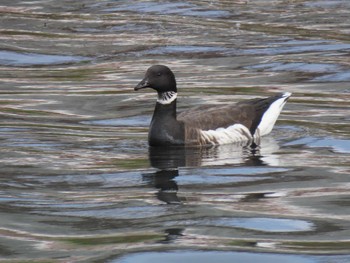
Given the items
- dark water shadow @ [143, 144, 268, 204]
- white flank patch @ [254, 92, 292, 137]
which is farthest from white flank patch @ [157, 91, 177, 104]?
white flank patch @ [254, 92, 292, 137]

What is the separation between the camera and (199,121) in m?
16.6

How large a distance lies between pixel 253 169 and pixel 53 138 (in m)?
3.41

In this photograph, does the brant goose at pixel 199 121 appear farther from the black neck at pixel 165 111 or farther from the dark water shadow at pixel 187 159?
the dark water shadow at pixel 187 159

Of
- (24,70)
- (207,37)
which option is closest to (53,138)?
(24,70)

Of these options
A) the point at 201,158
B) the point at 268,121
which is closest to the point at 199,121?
the point at 268,121

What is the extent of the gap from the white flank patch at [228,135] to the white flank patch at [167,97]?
0.64m

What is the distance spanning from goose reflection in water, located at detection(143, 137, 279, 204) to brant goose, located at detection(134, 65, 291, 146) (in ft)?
0.42

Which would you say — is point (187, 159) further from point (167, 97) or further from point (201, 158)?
point (167, 97)

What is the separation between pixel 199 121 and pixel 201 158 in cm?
134

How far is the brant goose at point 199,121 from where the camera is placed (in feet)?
53.5

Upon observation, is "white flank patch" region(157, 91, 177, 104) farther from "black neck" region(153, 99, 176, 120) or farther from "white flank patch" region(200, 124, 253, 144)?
"white flank patch" region(200, 124, 253, 144)

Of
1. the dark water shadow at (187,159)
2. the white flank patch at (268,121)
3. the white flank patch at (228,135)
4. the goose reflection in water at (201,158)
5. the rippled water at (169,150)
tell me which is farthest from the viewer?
the white flank patch at (268,121)

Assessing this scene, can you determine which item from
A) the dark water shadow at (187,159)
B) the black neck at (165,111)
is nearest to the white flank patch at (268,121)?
the dark water shadow at (187,159)

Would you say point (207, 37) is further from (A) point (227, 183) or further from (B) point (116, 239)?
(B) point (116, 239)
